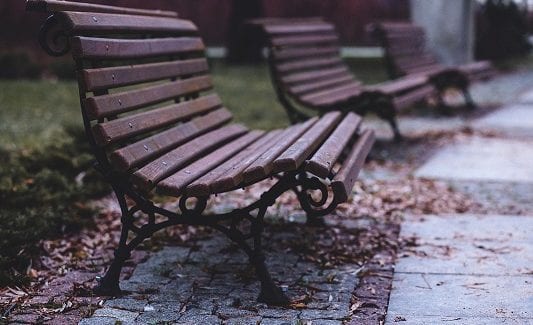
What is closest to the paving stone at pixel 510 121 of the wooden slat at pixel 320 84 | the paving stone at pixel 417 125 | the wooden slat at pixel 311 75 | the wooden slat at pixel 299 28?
the paving stone at pixel 417 125

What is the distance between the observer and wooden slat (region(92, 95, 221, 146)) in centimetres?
338

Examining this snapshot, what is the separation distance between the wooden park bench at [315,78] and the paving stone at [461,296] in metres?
2.59

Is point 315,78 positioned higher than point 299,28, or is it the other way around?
point 299,28

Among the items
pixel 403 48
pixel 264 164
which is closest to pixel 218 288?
pixel 264 164

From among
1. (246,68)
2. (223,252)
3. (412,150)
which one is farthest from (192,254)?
(246,68)

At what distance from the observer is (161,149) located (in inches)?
150

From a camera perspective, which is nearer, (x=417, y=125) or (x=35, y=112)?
(x=417, y=125)

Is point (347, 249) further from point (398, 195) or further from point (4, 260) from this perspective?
point (4, 260)

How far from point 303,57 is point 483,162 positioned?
5.64 ft

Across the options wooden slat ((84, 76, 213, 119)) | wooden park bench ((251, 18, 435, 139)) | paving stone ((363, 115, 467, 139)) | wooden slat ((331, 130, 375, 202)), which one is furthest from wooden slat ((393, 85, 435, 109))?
wooden slat ((84, 76, 213, 119))

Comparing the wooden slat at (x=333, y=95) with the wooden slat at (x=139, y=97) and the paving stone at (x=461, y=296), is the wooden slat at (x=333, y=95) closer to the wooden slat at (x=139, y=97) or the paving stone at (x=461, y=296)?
the wooden slat at (x=139, y=97)

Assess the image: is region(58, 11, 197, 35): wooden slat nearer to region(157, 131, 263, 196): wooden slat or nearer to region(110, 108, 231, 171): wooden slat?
region(110, 108, 231, 171): wooden slat

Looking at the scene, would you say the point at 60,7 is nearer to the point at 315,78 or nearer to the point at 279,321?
the point at 279,321

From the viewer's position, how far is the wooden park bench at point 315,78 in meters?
6.24
